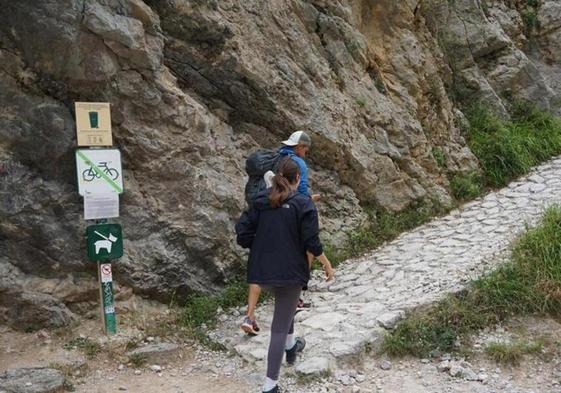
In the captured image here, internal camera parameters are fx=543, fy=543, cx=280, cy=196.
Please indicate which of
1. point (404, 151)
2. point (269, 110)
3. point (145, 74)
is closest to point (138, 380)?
point (145, 74)

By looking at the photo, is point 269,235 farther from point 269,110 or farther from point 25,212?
point 269,110

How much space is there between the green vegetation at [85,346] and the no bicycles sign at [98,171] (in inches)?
57.3

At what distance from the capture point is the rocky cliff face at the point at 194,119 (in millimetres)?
5609

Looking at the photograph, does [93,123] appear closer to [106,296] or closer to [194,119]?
[194,119]

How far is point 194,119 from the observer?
6715 mm

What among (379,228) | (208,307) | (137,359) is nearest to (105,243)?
(137,359)

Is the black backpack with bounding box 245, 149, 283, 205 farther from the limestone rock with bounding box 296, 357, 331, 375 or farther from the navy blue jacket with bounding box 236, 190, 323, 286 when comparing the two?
the limestone rock with bounding box 296, 357, 331, 375

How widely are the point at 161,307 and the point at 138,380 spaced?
4.06 feet

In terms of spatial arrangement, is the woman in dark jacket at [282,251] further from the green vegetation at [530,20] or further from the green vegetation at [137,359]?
the green vegetation at [530,20]

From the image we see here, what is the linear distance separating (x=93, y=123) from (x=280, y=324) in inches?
111

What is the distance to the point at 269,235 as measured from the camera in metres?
4.36

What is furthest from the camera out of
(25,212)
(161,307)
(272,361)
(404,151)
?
(404,151)

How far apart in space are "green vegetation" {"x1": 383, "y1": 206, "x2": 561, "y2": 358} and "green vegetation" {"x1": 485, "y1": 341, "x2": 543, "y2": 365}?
3 centimetres

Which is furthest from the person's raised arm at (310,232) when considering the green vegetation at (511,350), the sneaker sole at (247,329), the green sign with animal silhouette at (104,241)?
the green sign with animal silhouette at (104,241)
